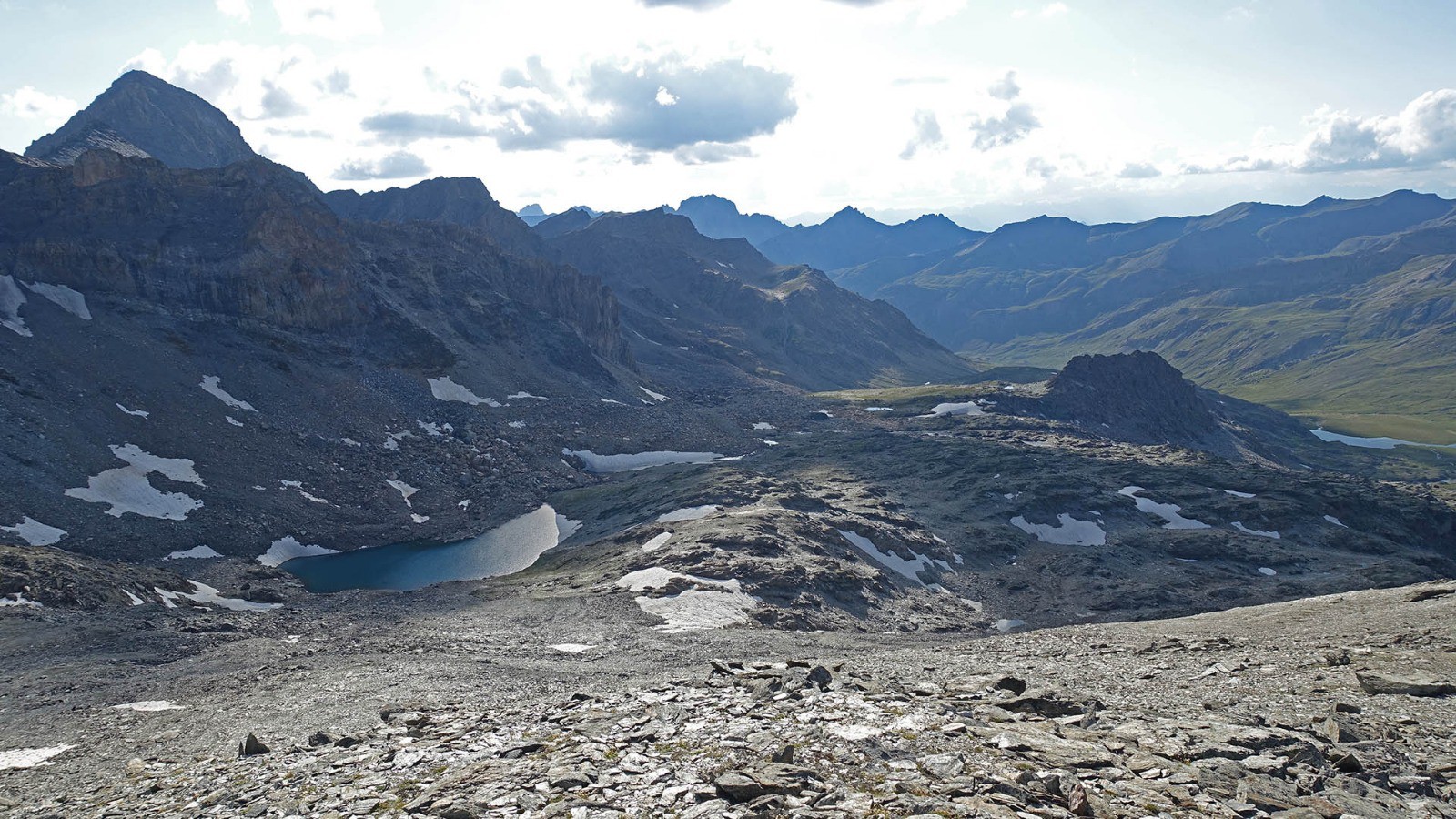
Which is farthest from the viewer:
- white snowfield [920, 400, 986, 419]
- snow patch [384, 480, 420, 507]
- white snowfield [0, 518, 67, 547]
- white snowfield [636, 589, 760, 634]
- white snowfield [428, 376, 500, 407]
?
white snowfield [920, 400, 986, 419]

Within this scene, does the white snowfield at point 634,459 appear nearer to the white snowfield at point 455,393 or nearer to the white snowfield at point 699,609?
the white snowfield at point 455,393

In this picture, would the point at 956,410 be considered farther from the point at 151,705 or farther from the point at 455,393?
the point at 151,705

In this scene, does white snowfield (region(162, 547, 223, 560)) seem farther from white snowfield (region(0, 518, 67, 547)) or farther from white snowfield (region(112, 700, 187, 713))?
white snowfield (region(112, 700, 187, 713))

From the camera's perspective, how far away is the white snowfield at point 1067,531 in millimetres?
96750

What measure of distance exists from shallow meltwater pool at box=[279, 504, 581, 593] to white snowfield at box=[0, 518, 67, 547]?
1787cm

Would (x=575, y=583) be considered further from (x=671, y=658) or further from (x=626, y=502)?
(x=626, y=502)

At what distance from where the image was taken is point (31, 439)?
89125mm

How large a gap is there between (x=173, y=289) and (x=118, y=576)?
86.8m

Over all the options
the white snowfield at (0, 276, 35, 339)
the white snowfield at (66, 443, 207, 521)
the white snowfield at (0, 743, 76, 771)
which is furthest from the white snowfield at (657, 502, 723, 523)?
the white snowfield at (0, 276, 35, 339)

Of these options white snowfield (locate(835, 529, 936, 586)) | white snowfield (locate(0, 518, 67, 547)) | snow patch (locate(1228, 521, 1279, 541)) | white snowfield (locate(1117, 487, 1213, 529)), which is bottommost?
snow patch (locate(1228, 521, 1279, 541))

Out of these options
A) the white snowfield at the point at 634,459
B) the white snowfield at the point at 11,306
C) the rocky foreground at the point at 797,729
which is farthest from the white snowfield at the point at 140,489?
the white snowfield at the point at 634,459

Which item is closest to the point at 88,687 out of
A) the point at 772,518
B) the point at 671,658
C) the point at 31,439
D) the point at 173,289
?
the point at 671,658

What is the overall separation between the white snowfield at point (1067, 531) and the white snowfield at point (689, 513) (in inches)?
1310

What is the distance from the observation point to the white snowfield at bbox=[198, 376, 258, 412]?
113438 mm
